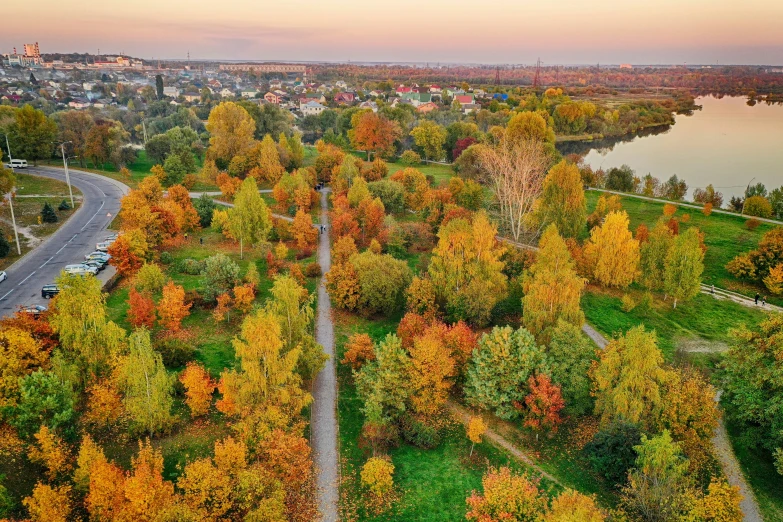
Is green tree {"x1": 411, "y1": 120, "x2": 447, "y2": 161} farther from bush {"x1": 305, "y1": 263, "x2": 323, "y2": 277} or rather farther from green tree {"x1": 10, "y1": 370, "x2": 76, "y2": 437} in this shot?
green tree {"x1": 10, "y1": 370, "x2": 76, "y2": 437}

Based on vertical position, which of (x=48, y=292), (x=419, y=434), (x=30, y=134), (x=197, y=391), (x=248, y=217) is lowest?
(x=419, y=434)

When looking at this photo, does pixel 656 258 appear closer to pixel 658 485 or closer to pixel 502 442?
pixel 502 442

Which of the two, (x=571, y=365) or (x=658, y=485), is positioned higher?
(x=571, y=365)

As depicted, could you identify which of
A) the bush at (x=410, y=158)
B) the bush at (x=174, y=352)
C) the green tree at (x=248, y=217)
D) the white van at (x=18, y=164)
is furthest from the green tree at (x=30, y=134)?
the bush at (x=174, y=352)

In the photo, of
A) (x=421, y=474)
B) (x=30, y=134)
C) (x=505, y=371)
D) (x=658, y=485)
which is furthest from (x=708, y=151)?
(x=30, y=134)

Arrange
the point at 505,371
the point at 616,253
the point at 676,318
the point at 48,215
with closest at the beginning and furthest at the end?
the point at 505,371 → the point at 676,318 → the point at 616,253 → the point at 48,215

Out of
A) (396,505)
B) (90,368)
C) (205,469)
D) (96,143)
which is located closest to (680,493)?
(396,505)

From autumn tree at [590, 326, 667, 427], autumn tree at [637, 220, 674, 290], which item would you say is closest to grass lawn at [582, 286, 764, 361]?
autumn tree at [637, 220, 674, 290]
